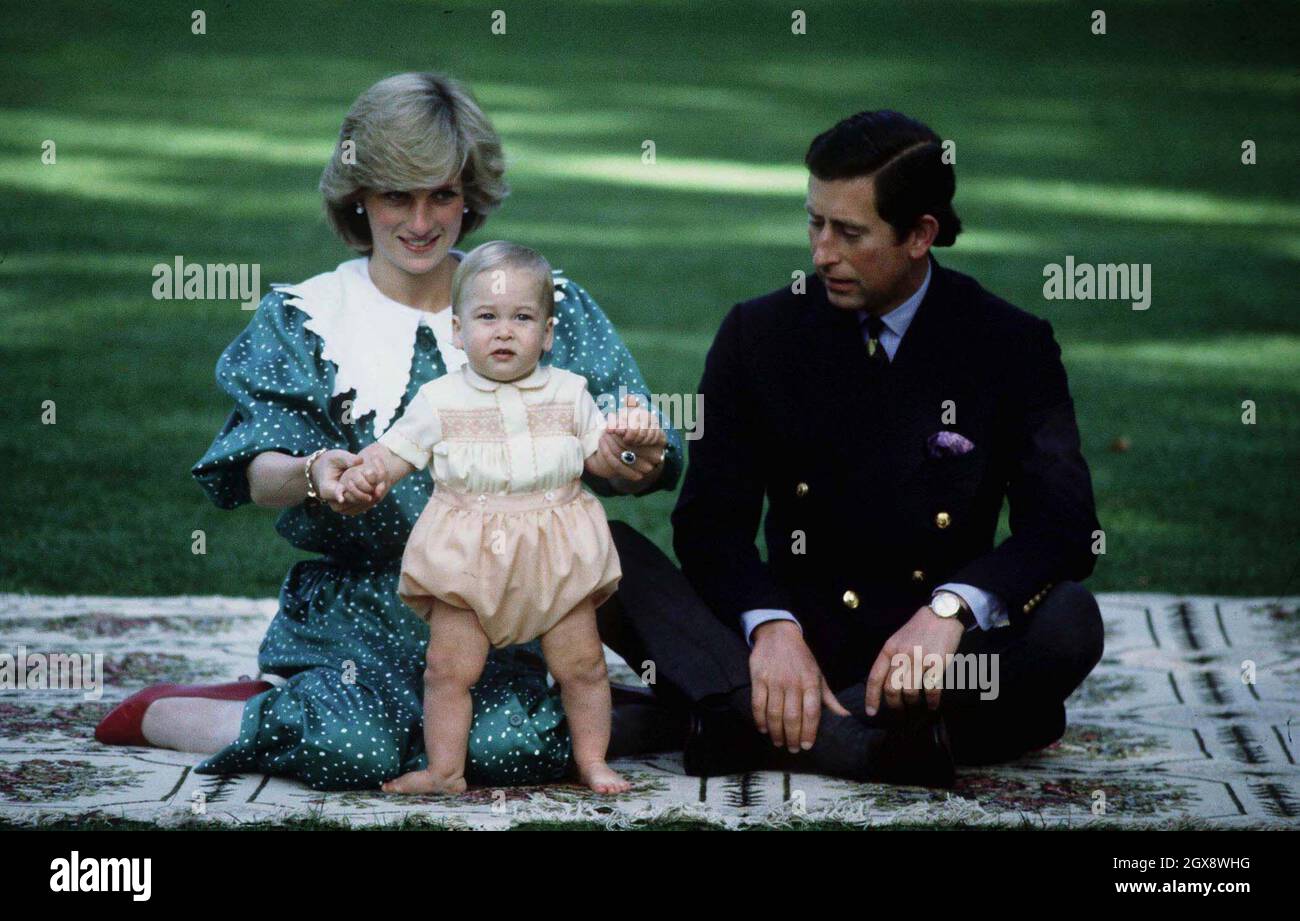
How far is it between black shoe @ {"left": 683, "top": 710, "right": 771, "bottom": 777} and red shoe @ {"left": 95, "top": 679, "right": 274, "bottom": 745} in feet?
3.20

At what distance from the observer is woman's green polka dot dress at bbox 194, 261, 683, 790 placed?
4336mm

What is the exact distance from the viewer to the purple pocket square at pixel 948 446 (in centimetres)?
447

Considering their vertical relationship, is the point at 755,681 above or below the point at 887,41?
below

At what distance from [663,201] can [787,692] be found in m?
10.4

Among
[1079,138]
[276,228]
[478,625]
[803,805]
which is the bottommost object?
[803,805]

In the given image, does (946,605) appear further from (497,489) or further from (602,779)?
(497,489)

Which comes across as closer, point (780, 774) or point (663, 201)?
point (780, 774)

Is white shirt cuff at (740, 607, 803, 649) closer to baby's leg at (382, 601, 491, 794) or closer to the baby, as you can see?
the baby

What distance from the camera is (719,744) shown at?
444cm

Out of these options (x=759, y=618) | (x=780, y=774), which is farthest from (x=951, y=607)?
(x=780, y=774)

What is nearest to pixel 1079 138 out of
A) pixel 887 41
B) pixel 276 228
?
pixel 887 41

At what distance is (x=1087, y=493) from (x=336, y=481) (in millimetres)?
1618

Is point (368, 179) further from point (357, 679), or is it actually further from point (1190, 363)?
point (1190, 363)

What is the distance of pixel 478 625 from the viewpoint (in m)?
4.17
